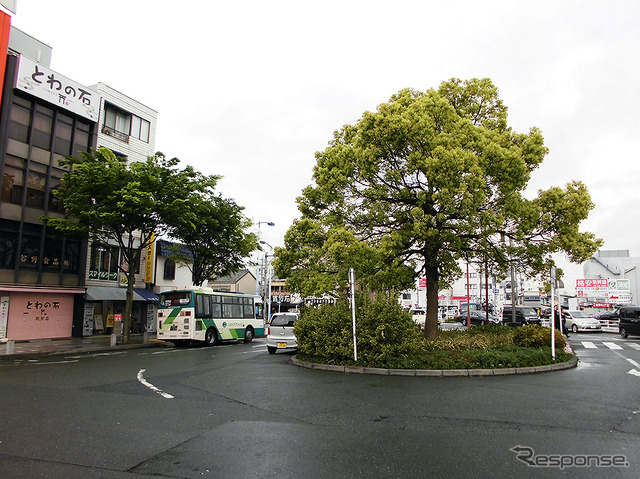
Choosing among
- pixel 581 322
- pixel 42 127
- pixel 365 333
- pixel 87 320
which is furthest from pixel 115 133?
pixel 581 322

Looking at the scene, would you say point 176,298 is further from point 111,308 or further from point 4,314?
point 111,308

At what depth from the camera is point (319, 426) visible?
20.7ft

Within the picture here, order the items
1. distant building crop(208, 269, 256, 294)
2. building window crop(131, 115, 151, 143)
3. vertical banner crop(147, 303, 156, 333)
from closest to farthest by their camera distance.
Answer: building window crop(131, 115, 151, 143)
vertical banner crop(147, 303, 156, 333)
distant building crop(208, 269, 256, 294)

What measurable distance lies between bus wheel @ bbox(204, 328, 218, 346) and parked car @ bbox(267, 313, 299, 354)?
231 inches

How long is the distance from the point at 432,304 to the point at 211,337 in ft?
41.2

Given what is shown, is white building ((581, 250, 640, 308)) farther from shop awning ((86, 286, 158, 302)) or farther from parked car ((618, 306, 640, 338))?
shop awning ((86, 286, 158, 302))

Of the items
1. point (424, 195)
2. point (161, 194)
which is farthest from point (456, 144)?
point (161, 194)

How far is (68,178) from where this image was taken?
21.5 m

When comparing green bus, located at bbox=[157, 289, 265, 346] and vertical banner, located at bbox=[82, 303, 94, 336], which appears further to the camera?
vertical banner, located at bbox=[82, 303, 94, 336]

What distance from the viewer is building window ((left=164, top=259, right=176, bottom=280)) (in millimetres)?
33688

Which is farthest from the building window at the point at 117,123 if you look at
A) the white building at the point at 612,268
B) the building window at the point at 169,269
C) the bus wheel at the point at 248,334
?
the white building at the point at 612,268

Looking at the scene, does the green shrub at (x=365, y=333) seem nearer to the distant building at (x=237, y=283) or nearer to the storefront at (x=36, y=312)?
the storefront at (x=36, y=312)

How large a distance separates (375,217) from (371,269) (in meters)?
1.83

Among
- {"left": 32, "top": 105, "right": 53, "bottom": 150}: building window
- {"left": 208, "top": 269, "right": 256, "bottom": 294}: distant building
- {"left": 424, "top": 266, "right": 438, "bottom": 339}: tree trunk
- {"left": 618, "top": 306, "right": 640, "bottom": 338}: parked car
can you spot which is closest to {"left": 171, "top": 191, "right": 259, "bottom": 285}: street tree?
{"left": 32, "top": 105, "right": 53, "bottom": 150}: building window
